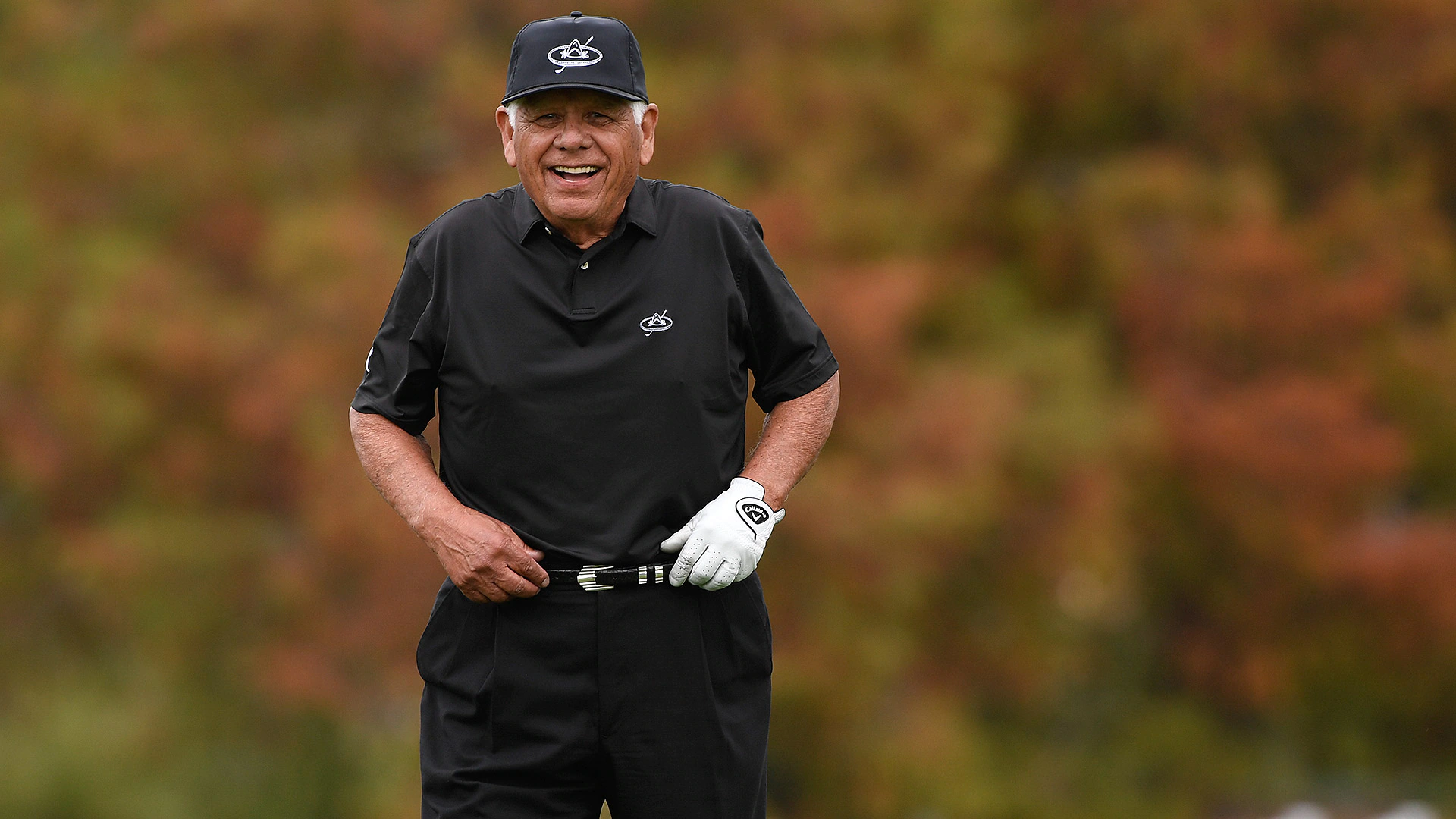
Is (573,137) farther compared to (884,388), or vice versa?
(884,388)

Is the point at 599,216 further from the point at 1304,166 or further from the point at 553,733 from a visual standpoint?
the point at 1304,166

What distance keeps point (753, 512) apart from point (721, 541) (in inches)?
4.5

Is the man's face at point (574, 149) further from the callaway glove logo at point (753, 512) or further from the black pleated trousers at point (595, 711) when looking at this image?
the black pleated trousers at point (595, 711)

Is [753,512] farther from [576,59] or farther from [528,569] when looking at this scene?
[576,59]

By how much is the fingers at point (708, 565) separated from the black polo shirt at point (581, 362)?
11 cm

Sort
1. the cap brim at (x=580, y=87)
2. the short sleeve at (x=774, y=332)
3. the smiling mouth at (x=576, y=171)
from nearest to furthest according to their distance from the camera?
the cap brim at (x=580, y=87)
the smiling mouth at (x=576, y=171)
the short sleeve at (x=774, y=332)

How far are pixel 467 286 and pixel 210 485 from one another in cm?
1350

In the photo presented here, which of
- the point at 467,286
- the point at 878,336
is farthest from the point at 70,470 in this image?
the point at 467,286

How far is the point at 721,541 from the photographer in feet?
11.3

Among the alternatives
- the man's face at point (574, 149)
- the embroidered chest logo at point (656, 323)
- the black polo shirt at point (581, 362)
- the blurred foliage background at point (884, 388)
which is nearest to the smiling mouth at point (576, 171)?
the man's face at point (574, 149)

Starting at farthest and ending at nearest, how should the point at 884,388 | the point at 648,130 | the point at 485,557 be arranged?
the point at 884,388 < the point at 648,130 < the point at 485,557

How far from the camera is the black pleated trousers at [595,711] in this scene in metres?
3.51

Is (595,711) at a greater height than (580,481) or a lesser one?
lesser

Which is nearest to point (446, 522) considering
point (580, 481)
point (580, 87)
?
point (580, 481)
